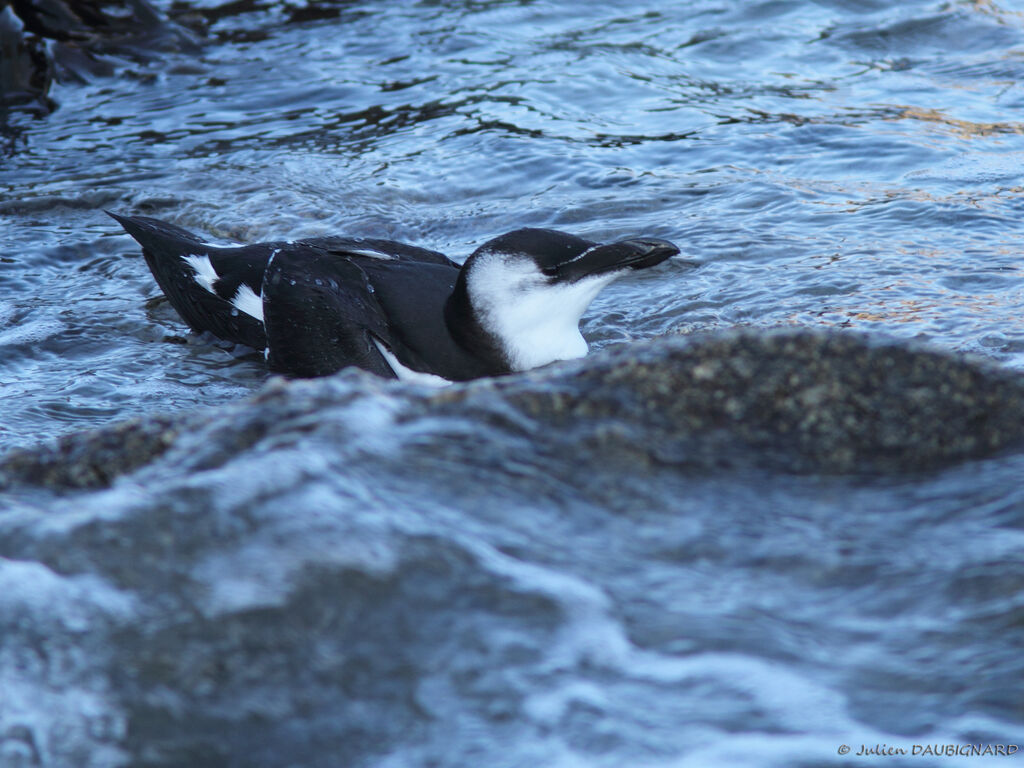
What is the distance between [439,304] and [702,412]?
7.21ft

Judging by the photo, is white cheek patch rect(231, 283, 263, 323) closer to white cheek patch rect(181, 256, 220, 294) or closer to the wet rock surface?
white cheek patch rect(181, 256, 220, 294)

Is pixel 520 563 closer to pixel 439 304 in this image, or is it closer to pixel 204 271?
pixel 439 304

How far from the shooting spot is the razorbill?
168 inches

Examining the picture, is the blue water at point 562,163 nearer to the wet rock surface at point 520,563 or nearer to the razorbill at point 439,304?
the razorbill at point 439,304

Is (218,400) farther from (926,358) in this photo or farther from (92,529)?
(926,358)

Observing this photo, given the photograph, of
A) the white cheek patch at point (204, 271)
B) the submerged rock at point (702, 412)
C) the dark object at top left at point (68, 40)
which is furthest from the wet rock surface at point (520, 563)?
the dark object at top left at point (68, 40)

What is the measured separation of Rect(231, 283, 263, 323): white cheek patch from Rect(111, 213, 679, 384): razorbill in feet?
0.30

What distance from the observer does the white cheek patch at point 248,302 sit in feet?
15.5

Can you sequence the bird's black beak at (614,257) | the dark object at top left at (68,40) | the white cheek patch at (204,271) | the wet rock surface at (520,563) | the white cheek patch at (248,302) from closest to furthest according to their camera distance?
the wet rock surface at (520,563)
the bird's black beak at (614,257)
the white cheek patch at (248,302)
the white cheek patch at (204,271)
the dark object at top left at (68,40)

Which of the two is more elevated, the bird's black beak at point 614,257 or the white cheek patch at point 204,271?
the bird's black beak at point 614,257

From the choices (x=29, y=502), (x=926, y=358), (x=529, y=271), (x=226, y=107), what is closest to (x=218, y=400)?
(x=529, y=271)

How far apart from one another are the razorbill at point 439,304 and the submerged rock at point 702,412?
1793mm

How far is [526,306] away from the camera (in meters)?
4.32

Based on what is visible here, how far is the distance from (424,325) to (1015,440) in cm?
243
